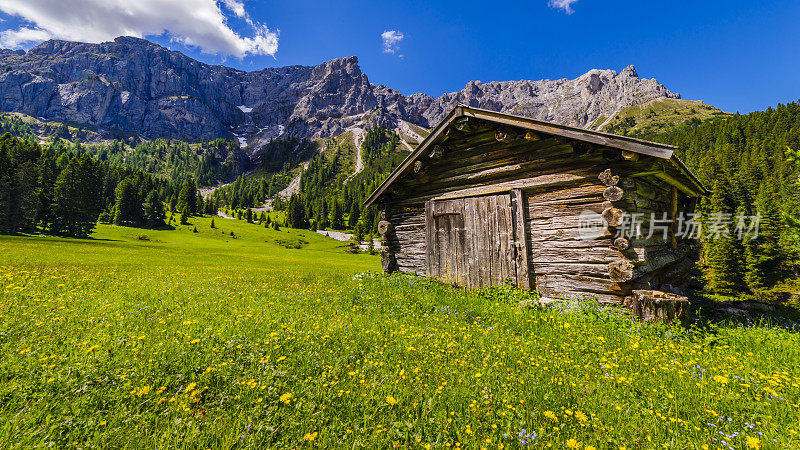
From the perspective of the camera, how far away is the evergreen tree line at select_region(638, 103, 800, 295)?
1288 inches

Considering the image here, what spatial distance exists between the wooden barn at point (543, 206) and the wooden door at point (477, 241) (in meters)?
0.03

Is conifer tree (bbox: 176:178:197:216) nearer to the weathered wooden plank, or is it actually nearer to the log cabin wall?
the log cabin wall

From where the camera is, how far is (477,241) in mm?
10383

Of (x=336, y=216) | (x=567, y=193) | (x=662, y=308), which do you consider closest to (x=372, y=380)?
(x=662, y=308)

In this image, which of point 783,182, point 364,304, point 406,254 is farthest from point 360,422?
point 783,182

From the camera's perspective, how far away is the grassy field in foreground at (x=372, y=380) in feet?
10.1

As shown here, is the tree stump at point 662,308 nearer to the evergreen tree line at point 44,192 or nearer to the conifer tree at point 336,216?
the evergreen tree line at point 44,192

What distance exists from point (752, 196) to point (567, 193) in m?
77.7

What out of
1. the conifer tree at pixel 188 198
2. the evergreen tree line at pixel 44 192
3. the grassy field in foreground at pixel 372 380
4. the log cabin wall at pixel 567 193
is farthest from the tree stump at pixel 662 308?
the conifer tree at pixel 188 198

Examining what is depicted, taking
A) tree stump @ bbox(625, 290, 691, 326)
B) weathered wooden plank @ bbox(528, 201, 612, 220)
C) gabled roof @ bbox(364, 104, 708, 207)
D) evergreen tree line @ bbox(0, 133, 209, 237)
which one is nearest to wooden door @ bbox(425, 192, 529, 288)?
weathered wooden plank @ bbox(528, 201, 612, 220)

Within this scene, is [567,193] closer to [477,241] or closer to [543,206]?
[543,206]

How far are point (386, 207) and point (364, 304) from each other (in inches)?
251

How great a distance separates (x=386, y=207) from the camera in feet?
46.2

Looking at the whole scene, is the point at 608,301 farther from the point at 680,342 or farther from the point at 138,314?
the point at 138,314
